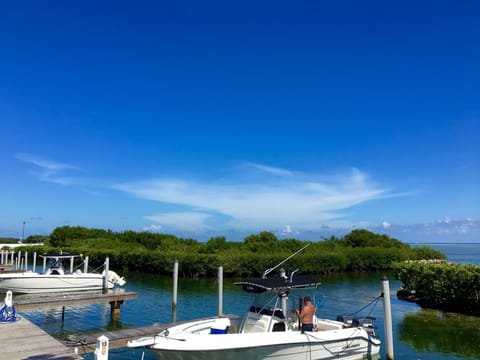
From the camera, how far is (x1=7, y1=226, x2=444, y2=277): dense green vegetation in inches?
1323

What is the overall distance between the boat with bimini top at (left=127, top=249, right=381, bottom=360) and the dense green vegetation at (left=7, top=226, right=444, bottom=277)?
20.6m

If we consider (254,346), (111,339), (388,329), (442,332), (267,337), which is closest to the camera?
(254,346)

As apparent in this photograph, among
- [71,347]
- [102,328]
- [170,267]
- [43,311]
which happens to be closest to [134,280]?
[170,267]

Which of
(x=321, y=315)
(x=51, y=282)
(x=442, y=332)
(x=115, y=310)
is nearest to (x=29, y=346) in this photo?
(x=115, y=310)

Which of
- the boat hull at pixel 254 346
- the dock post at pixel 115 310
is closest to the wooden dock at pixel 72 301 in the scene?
the dock post at pixel 115 310

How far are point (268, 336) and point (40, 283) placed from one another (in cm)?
1842

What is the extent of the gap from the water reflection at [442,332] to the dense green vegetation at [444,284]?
780 millimetres

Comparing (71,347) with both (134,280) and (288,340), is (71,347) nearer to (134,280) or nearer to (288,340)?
(288,340)

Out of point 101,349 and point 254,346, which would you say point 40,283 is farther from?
point 254,346

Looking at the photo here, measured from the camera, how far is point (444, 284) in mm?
18656

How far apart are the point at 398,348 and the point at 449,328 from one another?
3.91 m

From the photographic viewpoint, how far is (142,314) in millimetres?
18172

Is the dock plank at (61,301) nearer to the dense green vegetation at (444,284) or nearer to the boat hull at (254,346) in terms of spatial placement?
the boat hull at (254,346)

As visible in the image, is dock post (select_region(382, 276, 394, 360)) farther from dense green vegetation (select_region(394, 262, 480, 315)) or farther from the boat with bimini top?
dense green vegetation (select_region(394, 262, 480, 315))
